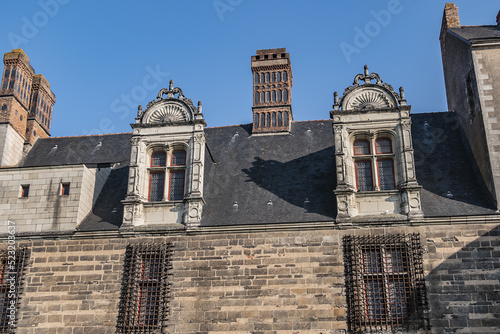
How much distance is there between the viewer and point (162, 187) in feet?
52.9

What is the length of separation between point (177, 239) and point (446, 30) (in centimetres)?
1159

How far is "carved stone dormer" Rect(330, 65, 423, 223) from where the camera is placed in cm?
1468

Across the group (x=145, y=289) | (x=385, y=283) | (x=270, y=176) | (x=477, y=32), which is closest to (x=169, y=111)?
(x=270, y=176)

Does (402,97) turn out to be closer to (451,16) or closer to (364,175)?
(364,175)

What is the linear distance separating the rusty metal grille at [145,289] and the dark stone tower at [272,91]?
19.6 feet

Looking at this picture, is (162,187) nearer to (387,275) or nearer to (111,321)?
(111,321)

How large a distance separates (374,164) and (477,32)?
19.4ft

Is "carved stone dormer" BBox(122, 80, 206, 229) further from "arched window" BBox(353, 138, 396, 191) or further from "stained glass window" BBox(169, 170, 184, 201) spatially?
"arched window" BBox(353, 138, 396, 191)

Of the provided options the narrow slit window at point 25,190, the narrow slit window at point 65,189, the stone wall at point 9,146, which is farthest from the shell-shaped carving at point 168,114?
the stone wall at point 9,146

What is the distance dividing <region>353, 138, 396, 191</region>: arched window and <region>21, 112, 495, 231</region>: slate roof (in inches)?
34.2

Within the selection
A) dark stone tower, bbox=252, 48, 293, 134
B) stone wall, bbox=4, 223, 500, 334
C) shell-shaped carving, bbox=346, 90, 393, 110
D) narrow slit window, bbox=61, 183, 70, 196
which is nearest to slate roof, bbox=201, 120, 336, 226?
dark stone tower, bbox=252, 48, 293, 134

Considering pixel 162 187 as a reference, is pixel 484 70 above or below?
above

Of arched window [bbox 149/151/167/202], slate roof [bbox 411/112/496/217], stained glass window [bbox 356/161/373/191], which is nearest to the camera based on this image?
slate roof [bbox 411/112/496/217]

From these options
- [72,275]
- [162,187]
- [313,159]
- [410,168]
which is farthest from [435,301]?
[72,275]
